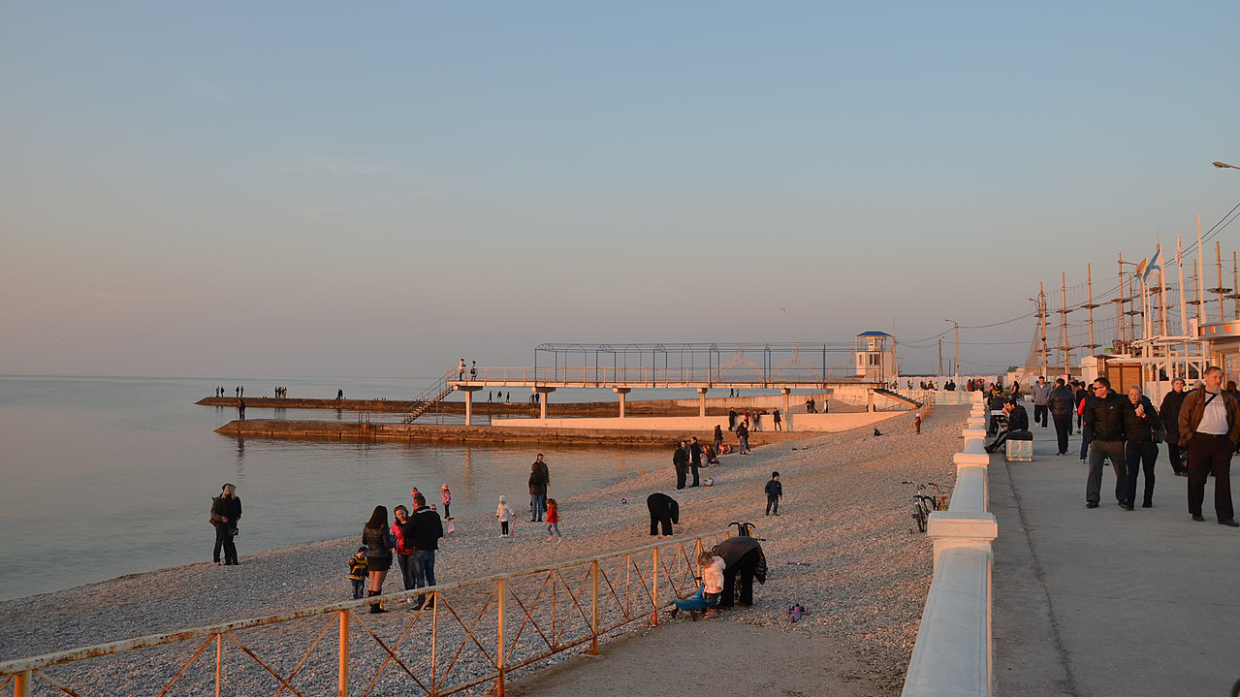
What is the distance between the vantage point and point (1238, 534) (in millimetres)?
8242

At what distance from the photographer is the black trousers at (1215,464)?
848 centimetres

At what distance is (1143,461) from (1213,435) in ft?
4.55

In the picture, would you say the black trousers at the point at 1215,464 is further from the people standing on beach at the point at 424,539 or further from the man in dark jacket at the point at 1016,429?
the people standing on beach at the point at 424,539

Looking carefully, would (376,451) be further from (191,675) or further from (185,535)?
(191,675)

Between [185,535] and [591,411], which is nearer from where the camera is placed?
[185,535]

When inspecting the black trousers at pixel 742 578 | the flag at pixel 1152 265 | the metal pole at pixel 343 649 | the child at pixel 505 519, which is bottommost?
the child at pixel 505 519

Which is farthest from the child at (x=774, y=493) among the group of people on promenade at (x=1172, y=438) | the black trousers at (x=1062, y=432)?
the group of people on promenade at (x=1172, y=438)

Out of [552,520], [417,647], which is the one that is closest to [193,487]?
[552,520]

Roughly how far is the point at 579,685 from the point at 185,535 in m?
23.2

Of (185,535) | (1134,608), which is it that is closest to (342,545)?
(185,535)

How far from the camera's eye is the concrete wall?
50.7 meters

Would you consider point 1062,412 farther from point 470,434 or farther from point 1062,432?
point 470,434

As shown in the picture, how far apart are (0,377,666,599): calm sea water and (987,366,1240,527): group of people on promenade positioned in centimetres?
2064

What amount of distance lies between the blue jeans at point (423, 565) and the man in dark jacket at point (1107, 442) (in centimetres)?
871
